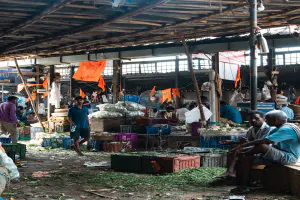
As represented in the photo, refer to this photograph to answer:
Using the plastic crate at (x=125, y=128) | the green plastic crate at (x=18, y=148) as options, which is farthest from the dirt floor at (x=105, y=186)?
the plastic crate at (x=125, y=128)

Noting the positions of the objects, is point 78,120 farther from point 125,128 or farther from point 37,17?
point 37,17

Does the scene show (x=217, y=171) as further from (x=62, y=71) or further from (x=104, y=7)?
(x=62, y=71)

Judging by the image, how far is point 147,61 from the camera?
31312 millimetres

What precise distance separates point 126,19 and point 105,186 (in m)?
4.03

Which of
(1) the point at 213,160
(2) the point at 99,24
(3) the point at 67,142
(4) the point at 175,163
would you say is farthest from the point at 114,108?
(4) the point at 175,163

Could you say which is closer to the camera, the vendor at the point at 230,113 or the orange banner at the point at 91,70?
the vendor at the point at 230,113

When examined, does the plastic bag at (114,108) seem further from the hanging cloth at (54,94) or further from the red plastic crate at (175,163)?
the red plastic crate at (175,163)

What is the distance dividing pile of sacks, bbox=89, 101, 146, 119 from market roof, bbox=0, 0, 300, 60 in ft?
14.0

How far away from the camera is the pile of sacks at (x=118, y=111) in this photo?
17244 millimetres

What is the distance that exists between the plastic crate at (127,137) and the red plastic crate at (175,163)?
622cm

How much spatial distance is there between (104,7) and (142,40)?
12.2 feet

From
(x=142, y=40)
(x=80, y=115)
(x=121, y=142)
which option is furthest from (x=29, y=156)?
(x=142, y=40)

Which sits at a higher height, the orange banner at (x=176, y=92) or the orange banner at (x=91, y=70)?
the orange banner at (x=91, y=70)

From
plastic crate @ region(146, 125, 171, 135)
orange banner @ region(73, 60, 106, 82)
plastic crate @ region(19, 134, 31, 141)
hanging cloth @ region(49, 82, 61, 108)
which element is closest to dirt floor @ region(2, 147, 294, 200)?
plastic crate @ region(146, 125, 171, 135)
